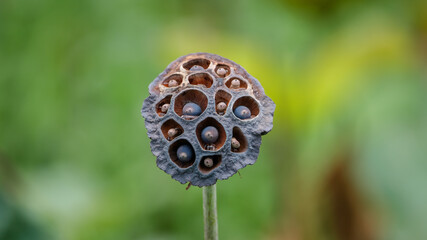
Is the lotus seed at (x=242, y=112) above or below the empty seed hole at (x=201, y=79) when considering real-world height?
below

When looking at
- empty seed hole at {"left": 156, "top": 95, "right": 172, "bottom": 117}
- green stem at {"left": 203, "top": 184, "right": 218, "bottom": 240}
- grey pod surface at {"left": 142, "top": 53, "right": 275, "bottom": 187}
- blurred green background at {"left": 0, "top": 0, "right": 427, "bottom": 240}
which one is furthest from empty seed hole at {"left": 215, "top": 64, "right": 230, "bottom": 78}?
blurred green background at {"left": 0, "top": 0, "right": 427, "bottom": 240}

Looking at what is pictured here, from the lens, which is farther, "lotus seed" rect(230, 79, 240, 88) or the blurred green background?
the blurred green background

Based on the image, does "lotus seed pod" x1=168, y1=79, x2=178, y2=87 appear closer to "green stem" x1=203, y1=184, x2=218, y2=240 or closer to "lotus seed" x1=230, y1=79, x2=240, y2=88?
"lotus seed" x1=230, y1=79, x2=240, y2=88

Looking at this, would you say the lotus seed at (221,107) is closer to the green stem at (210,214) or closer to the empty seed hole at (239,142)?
the empty seed hole at (239,142)

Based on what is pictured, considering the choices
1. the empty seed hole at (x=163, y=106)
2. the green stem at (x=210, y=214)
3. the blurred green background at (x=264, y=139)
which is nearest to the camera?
the green stem at (x=210, y=214)

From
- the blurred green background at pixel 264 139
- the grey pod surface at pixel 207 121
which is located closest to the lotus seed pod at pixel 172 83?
the grey pod surface at pixel 207 121

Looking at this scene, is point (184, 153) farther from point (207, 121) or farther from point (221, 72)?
point (221, 72)
